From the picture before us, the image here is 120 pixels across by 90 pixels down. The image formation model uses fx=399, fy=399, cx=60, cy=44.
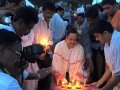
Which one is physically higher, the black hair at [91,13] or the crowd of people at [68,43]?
the black hair at [91,13]

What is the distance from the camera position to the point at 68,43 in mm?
5957

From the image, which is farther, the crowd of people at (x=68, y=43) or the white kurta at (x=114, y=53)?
the white kurta at (x=114, y=53)

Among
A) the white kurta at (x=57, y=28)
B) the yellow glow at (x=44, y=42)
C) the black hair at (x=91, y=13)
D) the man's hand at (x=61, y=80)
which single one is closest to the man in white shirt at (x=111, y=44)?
the man's hand at (x=61, y=80)

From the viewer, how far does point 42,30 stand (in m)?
6.69

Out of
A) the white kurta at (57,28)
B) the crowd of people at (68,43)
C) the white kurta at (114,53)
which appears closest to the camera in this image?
the crowd of people at (68,43)

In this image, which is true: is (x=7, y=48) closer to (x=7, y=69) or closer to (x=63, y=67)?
(x=7, y=69)

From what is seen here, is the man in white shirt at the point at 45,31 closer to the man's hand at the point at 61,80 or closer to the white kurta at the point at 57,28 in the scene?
the white kurta at the point at 57,28

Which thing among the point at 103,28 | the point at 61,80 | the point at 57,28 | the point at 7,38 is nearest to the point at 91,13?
the point at 61,80

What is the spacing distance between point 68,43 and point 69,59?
25 centimetres

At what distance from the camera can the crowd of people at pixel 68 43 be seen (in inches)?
167

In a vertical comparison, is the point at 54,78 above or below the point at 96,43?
below

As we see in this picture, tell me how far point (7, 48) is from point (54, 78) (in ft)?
11.1

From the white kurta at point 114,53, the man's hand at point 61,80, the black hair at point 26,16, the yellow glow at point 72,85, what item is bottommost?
the yellow glow at point 72,85

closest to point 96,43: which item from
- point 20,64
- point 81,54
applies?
point 81,54
